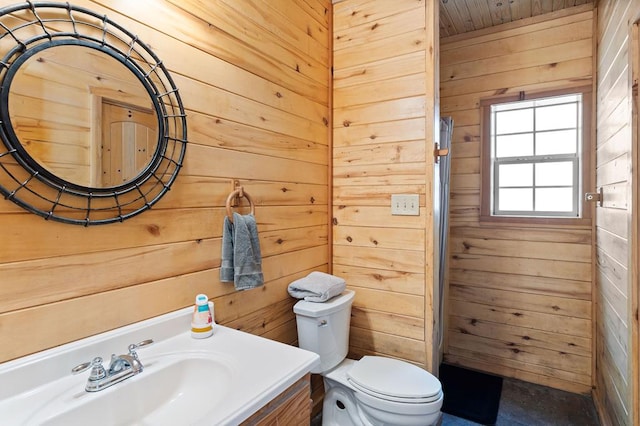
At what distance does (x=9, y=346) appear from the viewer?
85 centimetres

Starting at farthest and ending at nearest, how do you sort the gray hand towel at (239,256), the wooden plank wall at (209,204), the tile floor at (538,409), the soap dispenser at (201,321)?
the tile floor at (538,409), the gray hand towel at (239,256), the soap dispenser at (201,321), the wooden plank wall at (209,204)

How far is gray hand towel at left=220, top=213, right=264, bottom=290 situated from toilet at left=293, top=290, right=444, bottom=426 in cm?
37

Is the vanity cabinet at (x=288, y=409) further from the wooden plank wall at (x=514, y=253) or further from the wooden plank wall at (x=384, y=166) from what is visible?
the wooden plank wall at (x=514, y=253)

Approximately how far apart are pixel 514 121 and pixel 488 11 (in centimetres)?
79

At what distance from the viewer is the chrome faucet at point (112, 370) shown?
2.89 ft

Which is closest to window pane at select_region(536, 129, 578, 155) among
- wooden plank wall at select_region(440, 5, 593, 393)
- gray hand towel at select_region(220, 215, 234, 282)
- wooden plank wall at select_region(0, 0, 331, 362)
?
wooden plank wall at select_region(440, 5, 593, 393)

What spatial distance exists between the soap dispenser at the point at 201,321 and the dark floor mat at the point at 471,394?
170 centimetres

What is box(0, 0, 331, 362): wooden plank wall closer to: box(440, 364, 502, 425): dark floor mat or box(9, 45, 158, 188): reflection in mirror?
box(9, 45, 158, 188): reflection in mirror

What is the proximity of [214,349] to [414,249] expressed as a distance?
118 centimetres

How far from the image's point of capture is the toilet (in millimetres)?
1481

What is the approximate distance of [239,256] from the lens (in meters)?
1.39

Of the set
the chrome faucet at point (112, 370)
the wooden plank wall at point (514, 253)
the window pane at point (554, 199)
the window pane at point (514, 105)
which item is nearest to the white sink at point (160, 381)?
the chrome faucet at point (112, 370)

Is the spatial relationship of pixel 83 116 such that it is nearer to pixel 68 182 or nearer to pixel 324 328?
pixel 68 182

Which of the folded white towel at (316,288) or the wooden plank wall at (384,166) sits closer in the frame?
the folded white towel at (316,288)
